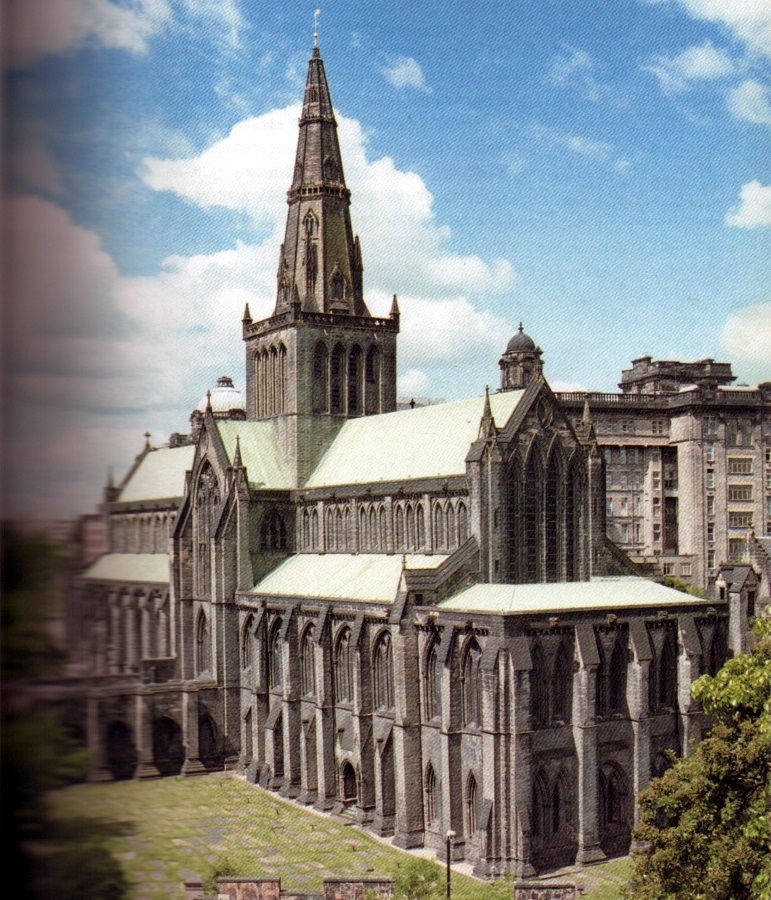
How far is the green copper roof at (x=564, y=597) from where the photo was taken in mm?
50031

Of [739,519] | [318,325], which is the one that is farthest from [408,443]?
[739,519]

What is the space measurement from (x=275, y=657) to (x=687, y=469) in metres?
53.6

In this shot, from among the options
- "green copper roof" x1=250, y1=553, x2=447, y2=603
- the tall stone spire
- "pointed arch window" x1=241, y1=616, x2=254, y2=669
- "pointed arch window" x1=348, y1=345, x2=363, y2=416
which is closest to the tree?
"green copper roof" x1=250, y1=553, x2=447, y2=603

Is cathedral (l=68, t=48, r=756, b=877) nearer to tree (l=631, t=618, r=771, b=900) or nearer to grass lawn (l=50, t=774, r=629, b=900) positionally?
grass lawn (l=50, t=774, r=629, b=900)

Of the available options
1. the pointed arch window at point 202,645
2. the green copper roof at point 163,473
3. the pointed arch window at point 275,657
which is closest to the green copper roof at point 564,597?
the pointed arch window at point 275,657

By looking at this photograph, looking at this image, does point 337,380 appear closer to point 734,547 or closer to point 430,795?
point 430,795

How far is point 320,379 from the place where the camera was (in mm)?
74938

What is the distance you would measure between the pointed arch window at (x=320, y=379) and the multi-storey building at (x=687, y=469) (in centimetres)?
3484

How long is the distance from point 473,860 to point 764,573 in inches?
1321

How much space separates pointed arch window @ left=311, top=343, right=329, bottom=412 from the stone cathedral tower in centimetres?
7

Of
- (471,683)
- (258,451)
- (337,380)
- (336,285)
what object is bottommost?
(471,683)

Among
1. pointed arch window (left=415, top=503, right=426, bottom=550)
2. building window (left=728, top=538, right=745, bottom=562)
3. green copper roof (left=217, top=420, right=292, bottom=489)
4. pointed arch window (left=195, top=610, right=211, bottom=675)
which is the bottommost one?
pointed arch window (left=195, top=610, right=211, bottom=675)

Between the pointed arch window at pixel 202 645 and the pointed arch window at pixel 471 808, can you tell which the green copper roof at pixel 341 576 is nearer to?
the pointed arch window at pixel 202 645

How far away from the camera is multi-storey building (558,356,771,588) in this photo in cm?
10262
